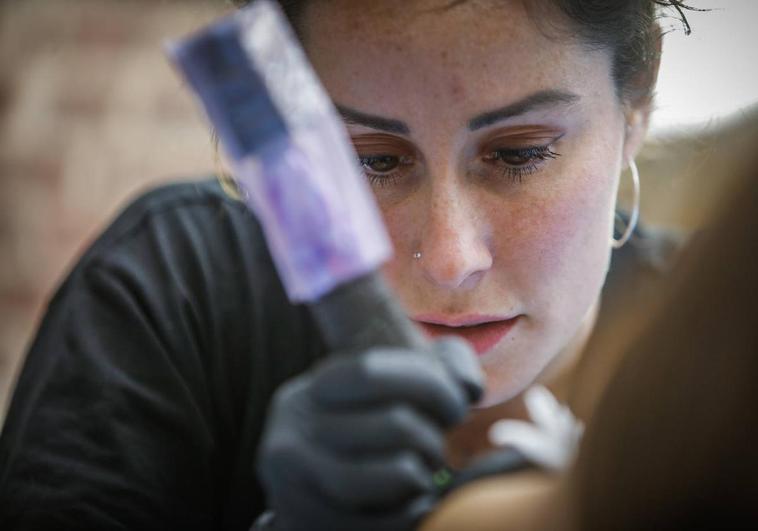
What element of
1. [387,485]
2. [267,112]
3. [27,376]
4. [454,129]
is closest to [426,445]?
[387,485]

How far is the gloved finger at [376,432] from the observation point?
39 cm

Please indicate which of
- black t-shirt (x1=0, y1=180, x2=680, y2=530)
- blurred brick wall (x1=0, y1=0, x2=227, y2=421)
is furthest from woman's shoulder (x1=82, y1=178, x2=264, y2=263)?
blurred brick wall (x1=0, y1=0, x2=227, y2=421)

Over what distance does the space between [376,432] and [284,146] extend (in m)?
0.13

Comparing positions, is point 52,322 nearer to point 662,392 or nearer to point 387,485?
point 387,485

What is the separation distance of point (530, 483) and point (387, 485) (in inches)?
2.5

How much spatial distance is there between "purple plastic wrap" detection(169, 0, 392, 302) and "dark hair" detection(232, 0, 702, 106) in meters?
0.29

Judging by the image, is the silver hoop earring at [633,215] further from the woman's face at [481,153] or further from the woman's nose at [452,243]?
the woman's nose at [452,243]

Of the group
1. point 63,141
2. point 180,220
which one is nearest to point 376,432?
point 180,220

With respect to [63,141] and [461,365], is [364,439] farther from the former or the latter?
[63,141]

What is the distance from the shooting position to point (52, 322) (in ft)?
2.79

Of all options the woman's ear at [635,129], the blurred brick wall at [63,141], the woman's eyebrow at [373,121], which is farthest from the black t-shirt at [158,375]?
the blurred brick wall at [63,141]

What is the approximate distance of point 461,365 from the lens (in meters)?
0.44

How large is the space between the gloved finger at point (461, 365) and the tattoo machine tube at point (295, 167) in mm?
28

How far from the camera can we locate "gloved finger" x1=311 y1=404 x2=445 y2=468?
39 cm
